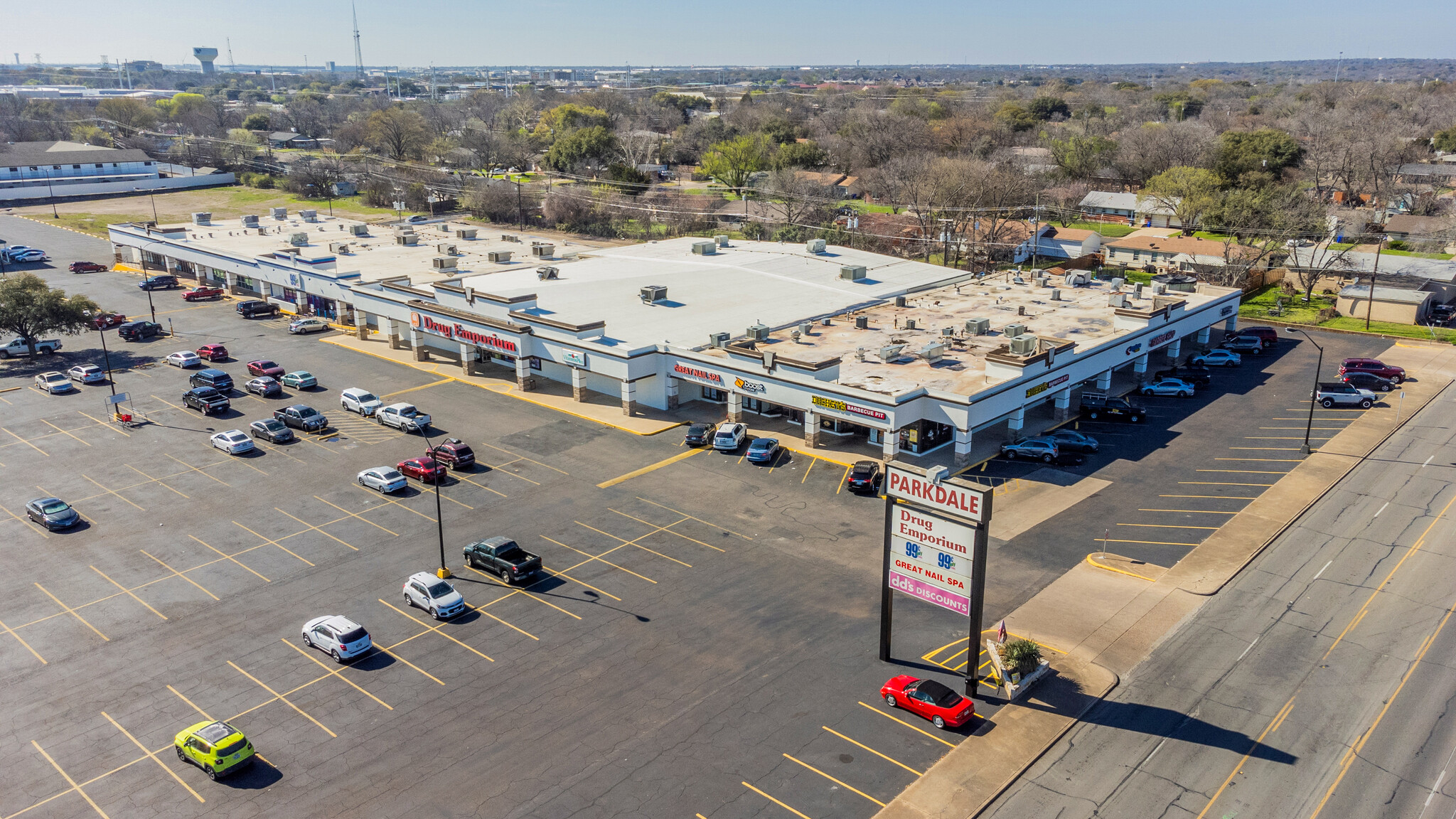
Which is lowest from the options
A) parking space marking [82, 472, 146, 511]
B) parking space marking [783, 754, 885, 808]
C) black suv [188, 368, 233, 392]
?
parking space marking [783, 754, 885, 808]

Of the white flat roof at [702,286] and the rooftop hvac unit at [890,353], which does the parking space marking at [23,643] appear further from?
the rooftop hvac unit at [890,353]

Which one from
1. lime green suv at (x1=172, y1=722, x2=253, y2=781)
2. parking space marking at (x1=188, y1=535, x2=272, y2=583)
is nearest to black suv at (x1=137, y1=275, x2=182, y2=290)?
parking space marking at (x1=188, y1=535, x2=272, y2=583)

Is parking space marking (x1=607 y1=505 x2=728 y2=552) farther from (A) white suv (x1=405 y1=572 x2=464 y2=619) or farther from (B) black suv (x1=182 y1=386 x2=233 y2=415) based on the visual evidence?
(B) black suv (x1=182 y1=386 x2=233 y2=415)

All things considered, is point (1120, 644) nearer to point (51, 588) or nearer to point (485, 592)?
point (485, 592)

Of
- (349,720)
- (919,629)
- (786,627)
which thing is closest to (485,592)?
(349,720)

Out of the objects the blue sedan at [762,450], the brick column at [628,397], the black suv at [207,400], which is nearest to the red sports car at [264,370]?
the black suv at [207,400]

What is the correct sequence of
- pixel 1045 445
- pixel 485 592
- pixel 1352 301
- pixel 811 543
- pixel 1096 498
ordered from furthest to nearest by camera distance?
pixel 1352 301
pixel 1045 445
pixel 1096 498
pixel 811 543
pixel 485 592

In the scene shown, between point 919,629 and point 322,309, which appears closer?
point 919,629
